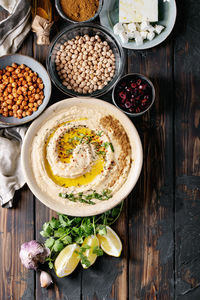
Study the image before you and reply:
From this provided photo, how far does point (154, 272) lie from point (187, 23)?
152cm

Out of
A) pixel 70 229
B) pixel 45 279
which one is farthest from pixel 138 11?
pixel 45 279

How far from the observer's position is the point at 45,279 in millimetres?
1893

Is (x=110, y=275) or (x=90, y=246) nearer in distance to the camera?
(x=90, y=246)

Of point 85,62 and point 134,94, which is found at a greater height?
point 85,62

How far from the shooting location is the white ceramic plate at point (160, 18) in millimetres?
1895

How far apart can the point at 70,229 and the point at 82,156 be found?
0.44 metres

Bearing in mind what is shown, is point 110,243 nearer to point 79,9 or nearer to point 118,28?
point 118,28

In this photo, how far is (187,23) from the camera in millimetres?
1963

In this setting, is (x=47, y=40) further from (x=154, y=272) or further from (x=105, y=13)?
(x=154, y=272)

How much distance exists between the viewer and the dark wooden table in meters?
1.95

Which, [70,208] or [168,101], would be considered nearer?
[70,208]

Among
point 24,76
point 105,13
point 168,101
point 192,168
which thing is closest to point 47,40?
point 24,76

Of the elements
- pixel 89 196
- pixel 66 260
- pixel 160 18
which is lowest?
pixel 66 260

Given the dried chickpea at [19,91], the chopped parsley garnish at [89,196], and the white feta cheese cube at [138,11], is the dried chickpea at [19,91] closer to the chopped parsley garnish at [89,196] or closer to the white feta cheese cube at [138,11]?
the chopped parsley garnish at [89,196]
